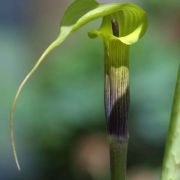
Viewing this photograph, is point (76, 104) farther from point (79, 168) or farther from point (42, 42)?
point (42, 42)

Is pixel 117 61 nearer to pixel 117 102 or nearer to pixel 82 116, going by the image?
pixel 117 102

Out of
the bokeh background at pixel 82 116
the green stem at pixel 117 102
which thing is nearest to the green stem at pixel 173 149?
the green stem at pixel 117 102

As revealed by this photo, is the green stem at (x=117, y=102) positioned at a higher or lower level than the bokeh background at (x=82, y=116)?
higher

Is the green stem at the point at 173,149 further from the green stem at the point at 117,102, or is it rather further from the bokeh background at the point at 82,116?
the bokeh background at the point at 82,116

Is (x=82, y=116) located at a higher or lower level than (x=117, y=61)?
lower

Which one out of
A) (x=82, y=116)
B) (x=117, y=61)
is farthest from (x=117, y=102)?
(x=82, y=116)

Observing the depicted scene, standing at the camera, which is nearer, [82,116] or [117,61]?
[117,61]
